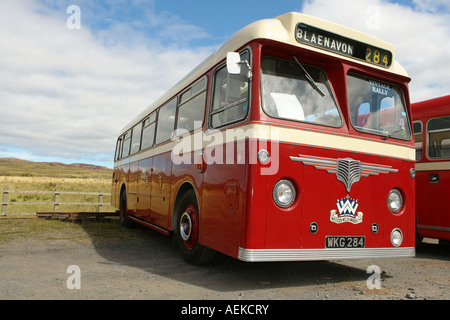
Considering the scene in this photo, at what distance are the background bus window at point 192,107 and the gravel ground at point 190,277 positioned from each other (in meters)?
2.13

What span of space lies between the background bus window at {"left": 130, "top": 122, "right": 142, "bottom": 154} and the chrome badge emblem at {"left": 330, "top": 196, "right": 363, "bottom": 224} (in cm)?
633

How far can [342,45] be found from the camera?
201 inches

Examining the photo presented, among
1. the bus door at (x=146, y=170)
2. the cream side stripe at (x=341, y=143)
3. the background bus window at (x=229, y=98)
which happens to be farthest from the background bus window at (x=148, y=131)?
the cream side stripe at (x=341, y=143)

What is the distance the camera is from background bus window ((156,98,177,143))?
7398 mm

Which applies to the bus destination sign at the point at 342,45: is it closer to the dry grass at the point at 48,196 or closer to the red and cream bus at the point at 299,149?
the red and cream bus at the point at 299,149

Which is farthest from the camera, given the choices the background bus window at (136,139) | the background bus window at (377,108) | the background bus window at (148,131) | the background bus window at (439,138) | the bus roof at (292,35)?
the background bus window at (136,139)

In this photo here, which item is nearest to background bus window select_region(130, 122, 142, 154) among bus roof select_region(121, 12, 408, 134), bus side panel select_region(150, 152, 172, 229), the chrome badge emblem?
bus side panel select_region(150, 152, 172, 229)

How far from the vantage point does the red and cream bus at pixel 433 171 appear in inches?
297

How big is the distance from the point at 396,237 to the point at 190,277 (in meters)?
2.84

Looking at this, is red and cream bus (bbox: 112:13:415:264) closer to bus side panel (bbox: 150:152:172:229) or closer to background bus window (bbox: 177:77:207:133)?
background bus window (bbox: 177:77:207:133)

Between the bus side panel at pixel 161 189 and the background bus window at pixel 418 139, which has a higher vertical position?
the background bus window at pixel 418 139

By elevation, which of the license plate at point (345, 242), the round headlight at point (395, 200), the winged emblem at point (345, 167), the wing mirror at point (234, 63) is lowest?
the license plate at point (345, 242)

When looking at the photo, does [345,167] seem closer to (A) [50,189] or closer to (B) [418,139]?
(B) [418,139]
